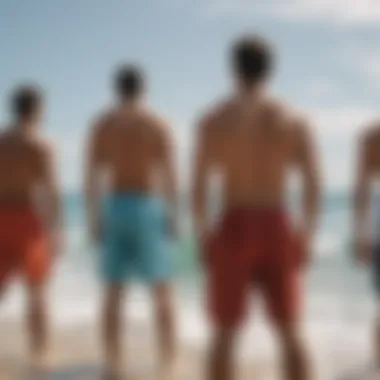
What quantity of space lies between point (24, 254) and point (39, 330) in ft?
1.64

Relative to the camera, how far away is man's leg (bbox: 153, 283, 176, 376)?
17.9ft

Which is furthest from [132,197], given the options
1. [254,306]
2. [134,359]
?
[254,306]

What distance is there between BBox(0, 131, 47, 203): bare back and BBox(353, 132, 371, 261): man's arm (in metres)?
1.76

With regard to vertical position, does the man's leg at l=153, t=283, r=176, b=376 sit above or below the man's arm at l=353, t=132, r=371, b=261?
below

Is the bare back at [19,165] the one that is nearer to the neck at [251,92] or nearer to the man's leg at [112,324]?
the man's leg at [112,324]

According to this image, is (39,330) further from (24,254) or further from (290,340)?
(290,340)

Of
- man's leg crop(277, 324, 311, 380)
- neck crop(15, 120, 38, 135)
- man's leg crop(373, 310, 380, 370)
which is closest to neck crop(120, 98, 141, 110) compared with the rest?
neck crop(15, 120, 38, 135)

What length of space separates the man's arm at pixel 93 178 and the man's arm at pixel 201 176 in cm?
98

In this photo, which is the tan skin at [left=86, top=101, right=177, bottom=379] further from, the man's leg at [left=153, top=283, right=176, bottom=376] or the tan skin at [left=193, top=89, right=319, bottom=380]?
the tan skin at [left=193, top=89, right=319, bottom=380]

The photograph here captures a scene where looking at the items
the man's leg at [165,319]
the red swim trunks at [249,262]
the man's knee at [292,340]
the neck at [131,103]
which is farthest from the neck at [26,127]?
the man's knee at [292,340]

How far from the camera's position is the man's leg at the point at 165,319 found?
545 cm

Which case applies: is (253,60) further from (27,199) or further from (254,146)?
(27,199)

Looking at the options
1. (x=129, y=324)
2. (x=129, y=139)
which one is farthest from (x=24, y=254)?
(x=129, y=324)

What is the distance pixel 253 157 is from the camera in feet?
14.3
